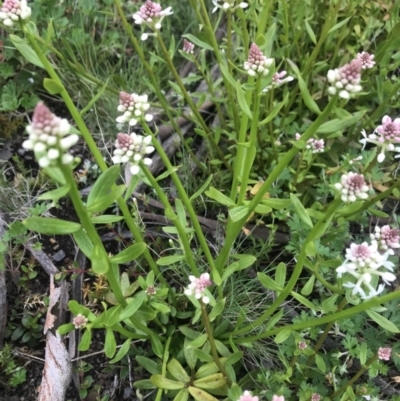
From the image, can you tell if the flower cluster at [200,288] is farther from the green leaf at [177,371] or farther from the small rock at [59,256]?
the small rock at [59,256]

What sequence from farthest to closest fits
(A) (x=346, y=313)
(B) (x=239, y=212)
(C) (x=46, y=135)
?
(B) (x=239, y=212)
(A) (x=346, y=313)
(C) (x=46, y=135)

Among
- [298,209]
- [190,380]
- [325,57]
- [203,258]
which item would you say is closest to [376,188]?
[325,57]

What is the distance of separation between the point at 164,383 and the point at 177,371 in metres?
0.12

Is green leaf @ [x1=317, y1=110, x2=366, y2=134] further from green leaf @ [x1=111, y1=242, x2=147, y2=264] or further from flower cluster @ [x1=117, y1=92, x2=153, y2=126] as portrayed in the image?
green leaf @ [x1=111, y1=242, x2=147, y2=264]

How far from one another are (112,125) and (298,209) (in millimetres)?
1616

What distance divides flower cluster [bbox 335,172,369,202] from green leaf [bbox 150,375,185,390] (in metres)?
0.99

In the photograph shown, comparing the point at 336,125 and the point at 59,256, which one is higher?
the point at 336,125

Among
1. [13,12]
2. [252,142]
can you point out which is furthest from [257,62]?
[13,12]

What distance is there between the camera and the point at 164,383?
181 centimetres

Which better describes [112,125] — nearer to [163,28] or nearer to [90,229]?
[163,28]

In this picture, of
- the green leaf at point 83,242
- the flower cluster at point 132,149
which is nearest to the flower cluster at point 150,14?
the flower cluster at point 132,149

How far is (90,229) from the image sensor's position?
4.37 ft

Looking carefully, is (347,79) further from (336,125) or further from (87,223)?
(87,223)

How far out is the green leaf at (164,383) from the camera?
1.80 meters
